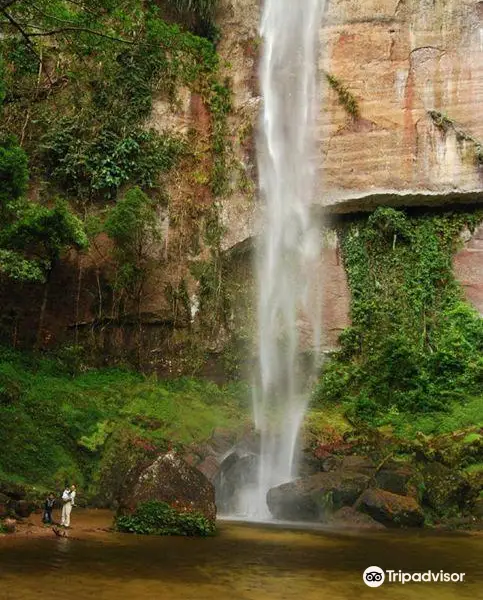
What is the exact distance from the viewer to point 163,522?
969 centimetres

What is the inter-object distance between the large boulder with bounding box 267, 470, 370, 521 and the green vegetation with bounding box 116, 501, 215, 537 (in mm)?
2619

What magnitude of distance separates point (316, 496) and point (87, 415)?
556 centimetres

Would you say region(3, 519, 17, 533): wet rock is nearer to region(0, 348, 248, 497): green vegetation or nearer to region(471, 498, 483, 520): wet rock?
region(0, 348, 248, 497): green vegetation

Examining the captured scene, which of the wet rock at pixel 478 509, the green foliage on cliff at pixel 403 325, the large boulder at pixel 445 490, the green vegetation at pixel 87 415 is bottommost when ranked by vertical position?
the wet rock at pixel 478 509

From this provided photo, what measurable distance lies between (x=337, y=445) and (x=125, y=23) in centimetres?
972

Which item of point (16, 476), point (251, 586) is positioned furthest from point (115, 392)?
point (251, 586)

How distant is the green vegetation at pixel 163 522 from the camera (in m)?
9.58

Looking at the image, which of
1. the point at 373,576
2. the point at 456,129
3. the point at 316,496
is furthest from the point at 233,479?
the point at 456,129

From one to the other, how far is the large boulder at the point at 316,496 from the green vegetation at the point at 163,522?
2.62 meters

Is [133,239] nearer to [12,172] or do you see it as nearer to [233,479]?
[12,172]

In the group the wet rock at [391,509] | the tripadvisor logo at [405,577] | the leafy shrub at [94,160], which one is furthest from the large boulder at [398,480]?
the leafy shrub at [94,160]

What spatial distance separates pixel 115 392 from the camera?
621 inches

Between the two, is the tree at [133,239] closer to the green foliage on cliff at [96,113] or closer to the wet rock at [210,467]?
the green foliage on cliff at [96,113]

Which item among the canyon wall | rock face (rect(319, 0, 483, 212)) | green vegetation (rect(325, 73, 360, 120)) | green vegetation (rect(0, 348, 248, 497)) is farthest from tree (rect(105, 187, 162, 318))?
green vegetation (rect(325, 73, 360, 120))
